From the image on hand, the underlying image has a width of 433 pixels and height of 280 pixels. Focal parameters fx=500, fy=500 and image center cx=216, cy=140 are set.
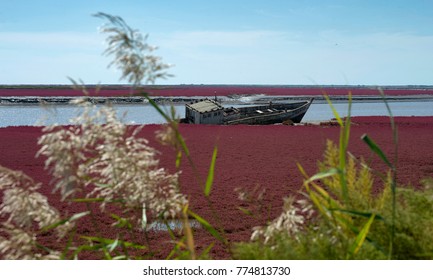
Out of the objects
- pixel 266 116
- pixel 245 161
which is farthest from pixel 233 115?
pixel 245 161

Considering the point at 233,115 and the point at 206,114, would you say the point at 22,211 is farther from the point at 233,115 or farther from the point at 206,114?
the point at 233,115

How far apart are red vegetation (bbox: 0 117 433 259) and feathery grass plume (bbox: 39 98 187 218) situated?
1867mm

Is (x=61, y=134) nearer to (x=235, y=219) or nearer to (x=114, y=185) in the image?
(x=114, y=185)

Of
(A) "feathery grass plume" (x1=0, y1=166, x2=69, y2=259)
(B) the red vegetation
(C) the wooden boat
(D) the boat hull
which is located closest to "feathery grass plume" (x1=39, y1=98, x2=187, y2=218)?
(A) "feathery grass plume" (x1=0, y1=166, x2=69, y2=259)

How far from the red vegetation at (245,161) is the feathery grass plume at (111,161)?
6.13 feet

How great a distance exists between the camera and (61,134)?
1.93m

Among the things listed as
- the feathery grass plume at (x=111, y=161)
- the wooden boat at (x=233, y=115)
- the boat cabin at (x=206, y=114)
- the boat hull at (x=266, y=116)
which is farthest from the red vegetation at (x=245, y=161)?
the boat hull at (x=266, y=116)

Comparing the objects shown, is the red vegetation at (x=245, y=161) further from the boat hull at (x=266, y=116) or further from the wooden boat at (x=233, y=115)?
A: the boat hull at (x=266, y=116)

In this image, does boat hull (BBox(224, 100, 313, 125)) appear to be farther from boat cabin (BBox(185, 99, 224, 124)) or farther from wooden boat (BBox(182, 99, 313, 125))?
boat cabin (BBox(185, 99, 224, 124))

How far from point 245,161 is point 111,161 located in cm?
1173
